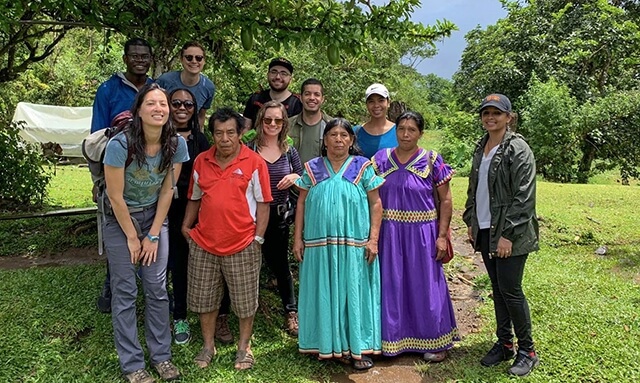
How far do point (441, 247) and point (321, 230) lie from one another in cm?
92

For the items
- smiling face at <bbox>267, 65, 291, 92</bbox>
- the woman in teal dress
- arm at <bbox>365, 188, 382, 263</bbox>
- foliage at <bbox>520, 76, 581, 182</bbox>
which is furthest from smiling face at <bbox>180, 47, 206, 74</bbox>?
foliage at <bbox>520, 76, 581, 182</bbox>

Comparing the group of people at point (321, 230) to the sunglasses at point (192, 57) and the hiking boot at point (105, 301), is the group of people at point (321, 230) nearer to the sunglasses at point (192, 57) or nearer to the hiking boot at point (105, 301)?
the sunglasses at point (192, 57)

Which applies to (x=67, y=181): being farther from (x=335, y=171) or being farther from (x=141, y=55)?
(x=335, y=171)

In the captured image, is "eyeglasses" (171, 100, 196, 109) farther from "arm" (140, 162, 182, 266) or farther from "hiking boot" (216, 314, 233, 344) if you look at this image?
"hiking boot" (216, 314, 233, 344)

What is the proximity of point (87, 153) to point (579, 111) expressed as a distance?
15.0 meters

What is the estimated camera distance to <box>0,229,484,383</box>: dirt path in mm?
3797

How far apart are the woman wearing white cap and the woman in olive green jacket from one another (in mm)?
763

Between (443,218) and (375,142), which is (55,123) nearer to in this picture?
(375,142)

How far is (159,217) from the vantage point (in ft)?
11.5

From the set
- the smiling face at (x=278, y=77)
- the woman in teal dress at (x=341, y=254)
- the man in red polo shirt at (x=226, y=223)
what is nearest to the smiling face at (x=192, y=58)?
the smiling face at (x=278, y=77)

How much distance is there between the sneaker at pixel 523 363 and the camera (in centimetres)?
368

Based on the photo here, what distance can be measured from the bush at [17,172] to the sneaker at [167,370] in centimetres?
601

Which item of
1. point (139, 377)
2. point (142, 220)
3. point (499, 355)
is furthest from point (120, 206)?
point (499, 355)

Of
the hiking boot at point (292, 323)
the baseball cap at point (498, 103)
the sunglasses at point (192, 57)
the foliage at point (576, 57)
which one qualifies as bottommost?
the hiking boot at point (292, 323)
